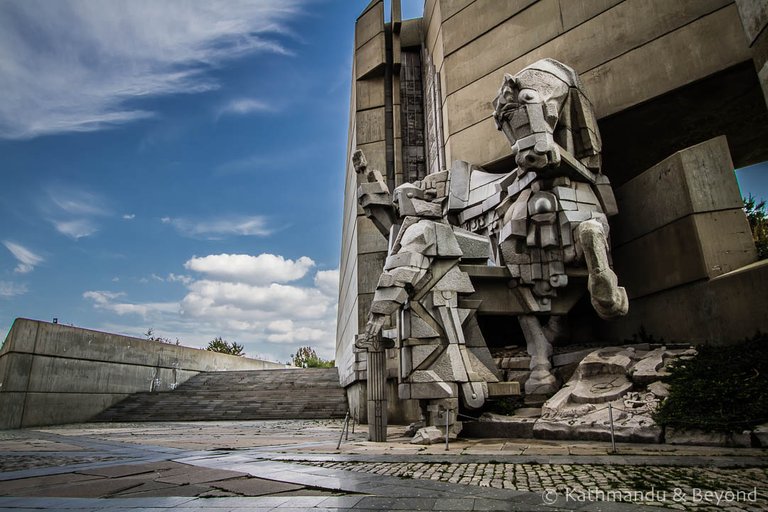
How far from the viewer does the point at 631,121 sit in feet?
34.2

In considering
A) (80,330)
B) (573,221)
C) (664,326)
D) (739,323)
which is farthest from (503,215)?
(80,330)

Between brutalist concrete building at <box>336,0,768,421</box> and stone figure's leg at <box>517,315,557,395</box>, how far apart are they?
0.91m

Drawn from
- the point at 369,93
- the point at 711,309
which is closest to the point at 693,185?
the point at 711,309

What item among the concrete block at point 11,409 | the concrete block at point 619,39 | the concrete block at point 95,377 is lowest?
the concrete block at point 11,409

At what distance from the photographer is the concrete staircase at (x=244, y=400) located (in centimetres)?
1474

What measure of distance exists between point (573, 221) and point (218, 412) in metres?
12.5

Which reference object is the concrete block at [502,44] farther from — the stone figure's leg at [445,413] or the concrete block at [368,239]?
the stone figure's leg at [445,413]

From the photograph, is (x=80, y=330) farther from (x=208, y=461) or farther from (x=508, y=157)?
(x=508, y=157)

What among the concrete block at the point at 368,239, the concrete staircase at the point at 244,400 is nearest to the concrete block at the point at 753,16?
the concrete block at the point at 368,239

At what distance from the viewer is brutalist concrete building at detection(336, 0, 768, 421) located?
7129 millimetres

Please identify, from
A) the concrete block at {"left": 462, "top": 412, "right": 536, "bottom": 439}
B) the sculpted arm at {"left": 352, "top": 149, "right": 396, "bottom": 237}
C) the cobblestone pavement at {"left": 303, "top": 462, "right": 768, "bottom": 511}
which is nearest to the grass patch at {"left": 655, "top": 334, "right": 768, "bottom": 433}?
the cobblestone pavement at {"left": 303, "top": 462, "right": 768, "bottom": 511}

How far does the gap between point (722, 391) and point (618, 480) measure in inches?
104

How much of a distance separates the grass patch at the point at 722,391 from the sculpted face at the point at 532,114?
11.5 feet

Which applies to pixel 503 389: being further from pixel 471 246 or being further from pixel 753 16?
pixel 753 16
